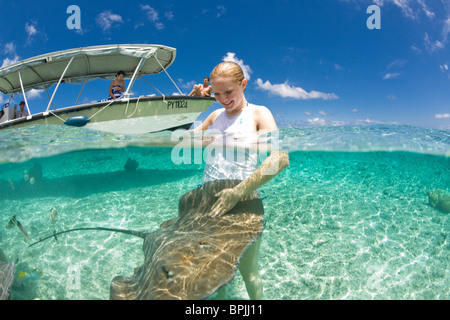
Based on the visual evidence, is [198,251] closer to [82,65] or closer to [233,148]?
[233,148]

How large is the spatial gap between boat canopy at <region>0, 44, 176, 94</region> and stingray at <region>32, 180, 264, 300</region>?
28.0 feet

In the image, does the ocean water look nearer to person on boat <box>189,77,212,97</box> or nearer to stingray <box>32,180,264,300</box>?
stingray <box>32,180,264,300</box>

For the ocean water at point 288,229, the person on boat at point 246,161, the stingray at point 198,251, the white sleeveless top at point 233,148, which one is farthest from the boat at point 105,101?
the stingray at point 198,251

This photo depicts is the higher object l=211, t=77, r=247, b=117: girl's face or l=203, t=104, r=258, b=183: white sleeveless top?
l=211, t=77, r=247, b=117: girl's face

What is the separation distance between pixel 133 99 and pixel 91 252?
18.2 feet

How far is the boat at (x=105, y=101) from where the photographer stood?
7.83 metres

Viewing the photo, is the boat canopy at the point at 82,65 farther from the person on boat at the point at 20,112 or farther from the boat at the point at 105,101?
the person on boat at the point at 20,112

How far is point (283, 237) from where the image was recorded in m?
6.11

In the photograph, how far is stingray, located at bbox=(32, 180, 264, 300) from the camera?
5.60 ft

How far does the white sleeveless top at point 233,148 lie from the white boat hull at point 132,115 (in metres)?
6.83

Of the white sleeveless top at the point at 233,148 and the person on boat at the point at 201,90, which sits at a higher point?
the person on boat at the point at 201,90

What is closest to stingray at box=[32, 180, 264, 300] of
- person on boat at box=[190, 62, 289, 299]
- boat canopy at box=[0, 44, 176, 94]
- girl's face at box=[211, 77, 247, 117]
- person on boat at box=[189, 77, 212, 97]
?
person on boat at box=[190, 62, 289, 299]
